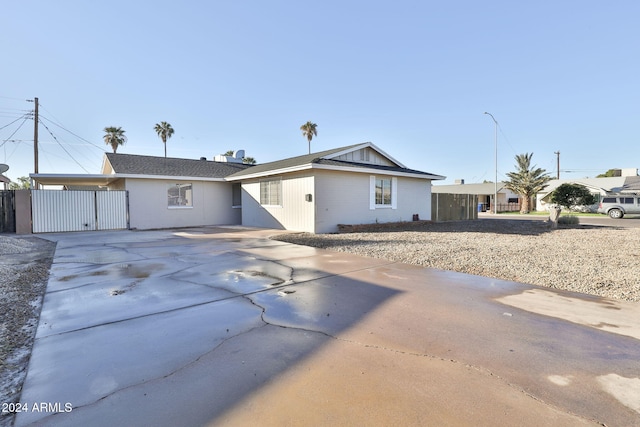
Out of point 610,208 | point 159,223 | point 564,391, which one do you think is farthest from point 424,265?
point 610,208

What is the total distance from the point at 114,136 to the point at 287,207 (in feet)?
102

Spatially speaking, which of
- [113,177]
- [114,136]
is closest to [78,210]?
[113,177]

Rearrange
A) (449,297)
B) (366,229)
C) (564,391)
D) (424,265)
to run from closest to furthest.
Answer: (564,391), (449,297), (424,265), (366,229)

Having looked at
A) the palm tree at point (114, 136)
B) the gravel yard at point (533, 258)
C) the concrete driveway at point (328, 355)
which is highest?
the palm tree at point (114, 136)

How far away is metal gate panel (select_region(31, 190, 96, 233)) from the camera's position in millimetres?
13070

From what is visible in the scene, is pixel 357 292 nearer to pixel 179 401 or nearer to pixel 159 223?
pixel 179 401

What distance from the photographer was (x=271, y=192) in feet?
48.6

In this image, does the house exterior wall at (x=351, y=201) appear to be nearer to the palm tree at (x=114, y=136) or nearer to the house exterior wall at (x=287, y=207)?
the house exterior wall at (x=287, y=207)

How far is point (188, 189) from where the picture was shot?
16.4m

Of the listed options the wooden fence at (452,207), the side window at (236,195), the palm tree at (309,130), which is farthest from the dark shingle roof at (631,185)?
the side window at (236,195)

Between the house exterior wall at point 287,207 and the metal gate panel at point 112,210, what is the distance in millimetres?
5654

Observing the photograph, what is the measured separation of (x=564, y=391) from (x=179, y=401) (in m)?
2.73

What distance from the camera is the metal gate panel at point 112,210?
46.3 ft

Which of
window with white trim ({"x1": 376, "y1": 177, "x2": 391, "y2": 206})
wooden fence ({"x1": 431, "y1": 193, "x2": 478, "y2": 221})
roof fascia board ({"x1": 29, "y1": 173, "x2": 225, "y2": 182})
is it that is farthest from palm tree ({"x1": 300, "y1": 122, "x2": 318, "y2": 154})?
window with white trim ({"x1": 376, "y1": 177, "x2": 391, "y2": 206})
